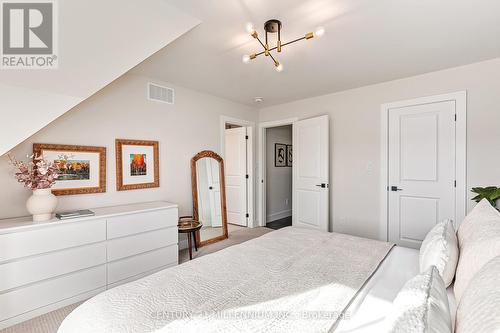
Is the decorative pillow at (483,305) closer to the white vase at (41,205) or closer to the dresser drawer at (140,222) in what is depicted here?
the dresser drawer at (140,222)

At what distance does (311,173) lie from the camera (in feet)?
13.3

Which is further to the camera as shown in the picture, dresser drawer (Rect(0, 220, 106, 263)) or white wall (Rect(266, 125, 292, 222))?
white wall (Rect(266, 125, 292, 222))

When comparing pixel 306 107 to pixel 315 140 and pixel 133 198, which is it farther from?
pixel 133 198

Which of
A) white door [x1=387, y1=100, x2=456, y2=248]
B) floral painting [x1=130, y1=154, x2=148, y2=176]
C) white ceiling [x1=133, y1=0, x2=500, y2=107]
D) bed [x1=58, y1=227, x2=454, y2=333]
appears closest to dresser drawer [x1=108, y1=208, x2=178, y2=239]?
floral painting [x1=130, y1=154, x2=148, y2=176]

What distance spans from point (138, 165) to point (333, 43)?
→ 2.68m

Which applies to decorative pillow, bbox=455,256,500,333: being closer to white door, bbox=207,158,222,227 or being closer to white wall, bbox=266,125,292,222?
white door, bbox=207,158,222,227

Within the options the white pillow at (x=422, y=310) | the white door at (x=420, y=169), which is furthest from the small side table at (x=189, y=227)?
the white door at (x=420, y=169)

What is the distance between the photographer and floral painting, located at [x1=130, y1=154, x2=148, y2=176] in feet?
10.1

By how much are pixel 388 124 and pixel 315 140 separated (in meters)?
1.07

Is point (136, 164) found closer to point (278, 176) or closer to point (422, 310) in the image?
point (422, 310)

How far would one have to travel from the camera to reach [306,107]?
423cm

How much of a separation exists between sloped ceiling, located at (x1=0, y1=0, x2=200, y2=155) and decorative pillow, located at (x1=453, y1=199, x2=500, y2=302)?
90.6 inches

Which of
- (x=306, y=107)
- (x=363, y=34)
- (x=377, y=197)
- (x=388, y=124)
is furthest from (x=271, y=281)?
(x=306, y=107)

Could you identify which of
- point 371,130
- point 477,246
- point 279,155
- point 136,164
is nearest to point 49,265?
point 136,164
